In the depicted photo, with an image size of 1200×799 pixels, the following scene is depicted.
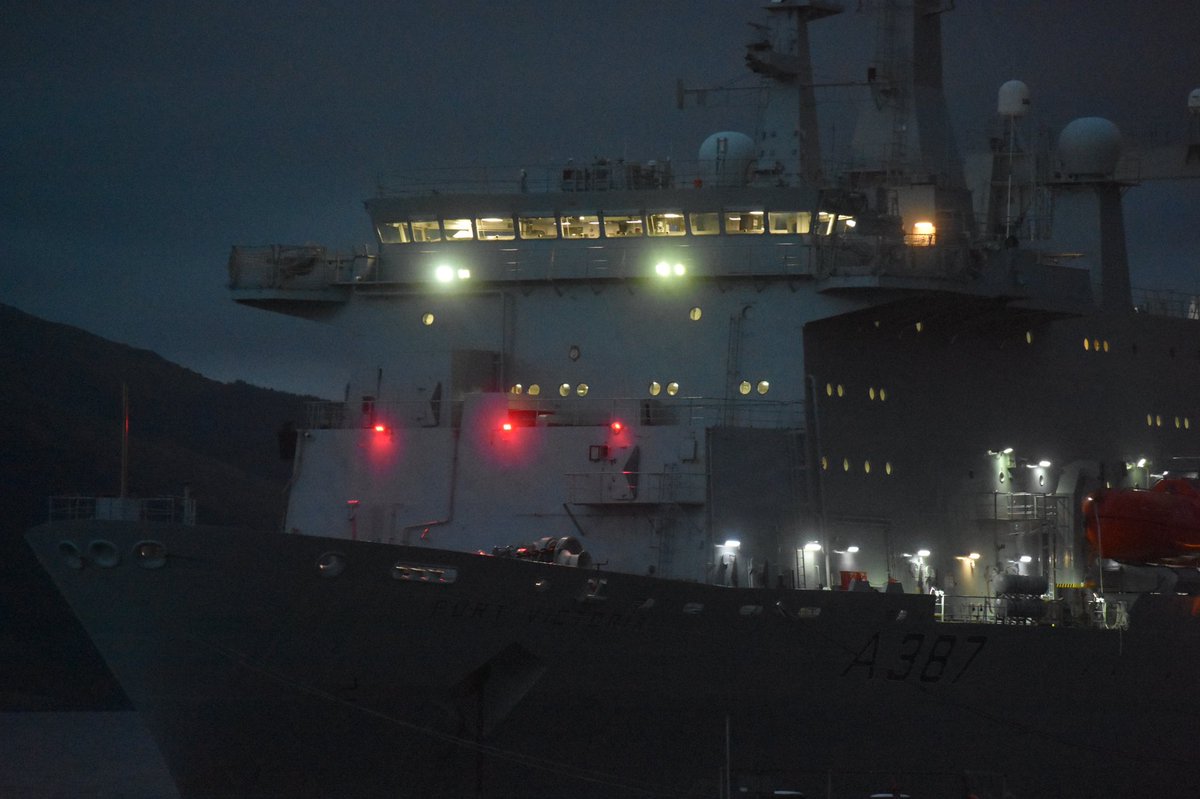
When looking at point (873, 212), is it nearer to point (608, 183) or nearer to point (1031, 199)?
point (608, 183)

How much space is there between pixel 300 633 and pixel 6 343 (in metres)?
89.7

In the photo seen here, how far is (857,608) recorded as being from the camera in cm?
2234

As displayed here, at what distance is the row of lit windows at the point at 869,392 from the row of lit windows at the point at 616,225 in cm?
214

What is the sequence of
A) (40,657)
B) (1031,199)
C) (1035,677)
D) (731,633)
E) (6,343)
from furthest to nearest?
(6,343) < (40,657) < (1031,199) < (1035,677) < (731,633)

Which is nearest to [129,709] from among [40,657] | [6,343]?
[40,657]

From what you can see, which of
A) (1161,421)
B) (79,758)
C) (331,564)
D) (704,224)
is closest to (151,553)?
(331,564)

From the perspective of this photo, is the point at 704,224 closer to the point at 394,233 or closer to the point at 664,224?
the point at 664,224

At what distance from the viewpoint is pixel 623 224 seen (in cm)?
2547

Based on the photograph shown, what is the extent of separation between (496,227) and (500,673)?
7.35 meters

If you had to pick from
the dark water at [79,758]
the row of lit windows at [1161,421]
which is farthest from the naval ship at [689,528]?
the dark water at [79,758]

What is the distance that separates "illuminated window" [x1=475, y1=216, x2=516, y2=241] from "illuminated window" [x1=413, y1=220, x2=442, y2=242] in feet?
1.99

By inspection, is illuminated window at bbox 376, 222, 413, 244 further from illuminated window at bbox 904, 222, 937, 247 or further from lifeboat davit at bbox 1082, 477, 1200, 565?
lifeboat davit at bbox 1082, 477, 1200, 565

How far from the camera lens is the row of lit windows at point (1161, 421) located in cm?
3262

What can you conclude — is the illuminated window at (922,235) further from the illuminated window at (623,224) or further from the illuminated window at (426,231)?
the illuminated window at (426,231)
